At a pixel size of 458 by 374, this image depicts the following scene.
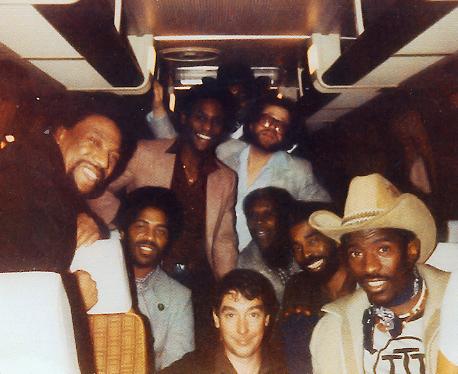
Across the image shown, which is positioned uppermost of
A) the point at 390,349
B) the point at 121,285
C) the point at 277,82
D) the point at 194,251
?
the point at 277,82

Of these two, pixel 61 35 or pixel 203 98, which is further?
pixel 203 98

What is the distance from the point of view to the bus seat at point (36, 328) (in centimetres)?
153

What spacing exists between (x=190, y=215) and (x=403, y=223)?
848 mm

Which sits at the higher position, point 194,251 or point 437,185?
point 437,185

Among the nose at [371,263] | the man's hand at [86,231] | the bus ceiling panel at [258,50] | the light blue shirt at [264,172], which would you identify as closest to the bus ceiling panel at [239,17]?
the bus ceiling panel at [258,50]

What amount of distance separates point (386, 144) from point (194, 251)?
35.6 inches

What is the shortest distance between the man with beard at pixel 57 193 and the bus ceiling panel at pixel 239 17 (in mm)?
430

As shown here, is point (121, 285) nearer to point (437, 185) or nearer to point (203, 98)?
point (203, 98)

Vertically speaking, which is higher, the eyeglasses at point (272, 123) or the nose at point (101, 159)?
the eyeglasses at point (272, 123)

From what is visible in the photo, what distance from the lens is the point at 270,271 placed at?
1.95m

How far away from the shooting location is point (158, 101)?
6.36ft

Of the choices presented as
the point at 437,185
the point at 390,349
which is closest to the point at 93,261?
the point at 390,349

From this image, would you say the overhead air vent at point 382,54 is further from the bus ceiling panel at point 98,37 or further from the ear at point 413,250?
the bus ceiling panel at point 98,37

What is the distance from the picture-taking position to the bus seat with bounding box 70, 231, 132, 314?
73.9 inches
